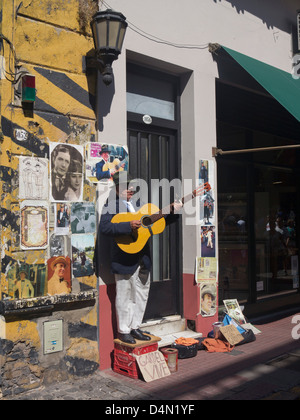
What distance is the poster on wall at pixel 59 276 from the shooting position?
468cm

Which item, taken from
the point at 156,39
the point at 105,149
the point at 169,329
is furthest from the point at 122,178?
the point at 169,329

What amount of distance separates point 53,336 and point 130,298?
0.94 meters

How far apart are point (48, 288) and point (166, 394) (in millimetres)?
1593

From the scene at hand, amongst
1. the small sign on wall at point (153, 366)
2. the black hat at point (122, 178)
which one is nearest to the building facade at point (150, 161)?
the black hat at point (122, 178)

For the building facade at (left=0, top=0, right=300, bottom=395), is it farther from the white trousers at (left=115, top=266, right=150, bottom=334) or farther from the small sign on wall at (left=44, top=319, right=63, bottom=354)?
the white trousers at (left=115, top=266, right=150, bottom=334)

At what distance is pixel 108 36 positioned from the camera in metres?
4.81

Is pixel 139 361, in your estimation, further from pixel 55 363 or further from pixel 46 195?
pixel 46 195

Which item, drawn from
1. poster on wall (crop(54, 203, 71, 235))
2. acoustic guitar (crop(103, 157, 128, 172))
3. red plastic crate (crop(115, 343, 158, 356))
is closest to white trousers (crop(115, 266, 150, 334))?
red plastic crate (crop(115, 343, 158, 356))

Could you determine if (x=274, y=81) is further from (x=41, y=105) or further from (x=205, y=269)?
(x=41, y=105)

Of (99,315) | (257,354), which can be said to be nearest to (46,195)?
Result: (99,315)

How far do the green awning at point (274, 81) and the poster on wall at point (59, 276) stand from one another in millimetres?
3789

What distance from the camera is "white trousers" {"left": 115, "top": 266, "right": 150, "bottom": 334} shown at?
4.94m

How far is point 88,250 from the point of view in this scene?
16.4 feet

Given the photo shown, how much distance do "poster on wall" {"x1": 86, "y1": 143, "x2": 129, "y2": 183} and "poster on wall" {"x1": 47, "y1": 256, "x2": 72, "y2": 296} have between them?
3.18 feet
